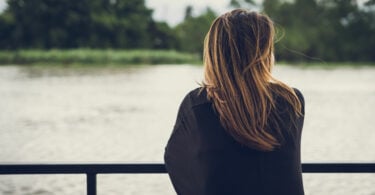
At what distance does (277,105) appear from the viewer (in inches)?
56.2

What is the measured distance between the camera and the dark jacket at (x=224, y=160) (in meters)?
1.36

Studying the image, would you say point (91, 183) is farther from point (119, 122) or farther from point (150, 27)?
point (150, 27)

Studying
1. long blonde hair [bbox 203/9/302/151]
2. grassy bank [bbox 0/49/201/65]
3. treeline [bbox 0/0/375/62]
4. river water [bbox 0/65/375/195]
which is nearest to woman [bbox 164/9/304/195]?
long blonde hair [bbox 203/9/302/151]

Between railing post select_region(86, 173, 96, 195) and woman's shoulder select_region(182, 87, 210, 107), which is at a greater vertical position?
woman's shoulder select_region(182, 87, 210, 107)

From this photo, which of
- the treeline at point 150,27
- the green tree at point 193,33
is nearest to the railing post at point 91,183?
the treeline at point 150,27

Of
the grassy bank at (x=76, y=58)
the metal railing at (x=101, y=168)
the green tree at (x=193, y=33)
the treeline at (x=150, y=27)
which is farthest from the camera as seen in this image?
the green tree at (x=193, y=33)

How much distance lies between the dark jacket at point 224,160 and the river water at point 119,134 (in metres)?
0.57

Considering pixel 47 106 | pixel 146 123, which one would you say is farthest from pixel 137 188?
pixel 47 106

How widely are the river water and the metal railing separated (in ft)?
0.84

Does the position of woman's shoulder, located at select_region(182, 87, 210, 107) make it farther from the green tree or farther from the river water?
the green tree

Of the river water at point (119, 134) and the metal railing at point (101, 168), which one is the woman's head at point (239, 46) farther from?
the river water at point (119, 134)

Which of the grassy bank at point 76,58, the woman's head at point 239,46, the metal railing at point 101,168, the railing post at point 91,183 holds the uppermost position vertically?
the woman's head at point 239,46

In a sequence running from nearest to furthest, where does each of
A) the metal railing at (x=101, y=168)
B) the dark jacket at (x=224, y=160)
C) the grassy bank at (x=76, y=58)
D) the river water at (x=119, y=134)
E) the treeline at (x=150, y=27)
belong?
the dark jacket at (x=224, y=160) < the metal railing at (x=101, y=168) < the river water at (x=119, y=134) < the grassy bank at (x=76, y=58) < the treeline at (x=150, y=27)

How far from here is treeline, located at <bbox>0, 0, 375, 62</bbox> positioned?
174 feet
